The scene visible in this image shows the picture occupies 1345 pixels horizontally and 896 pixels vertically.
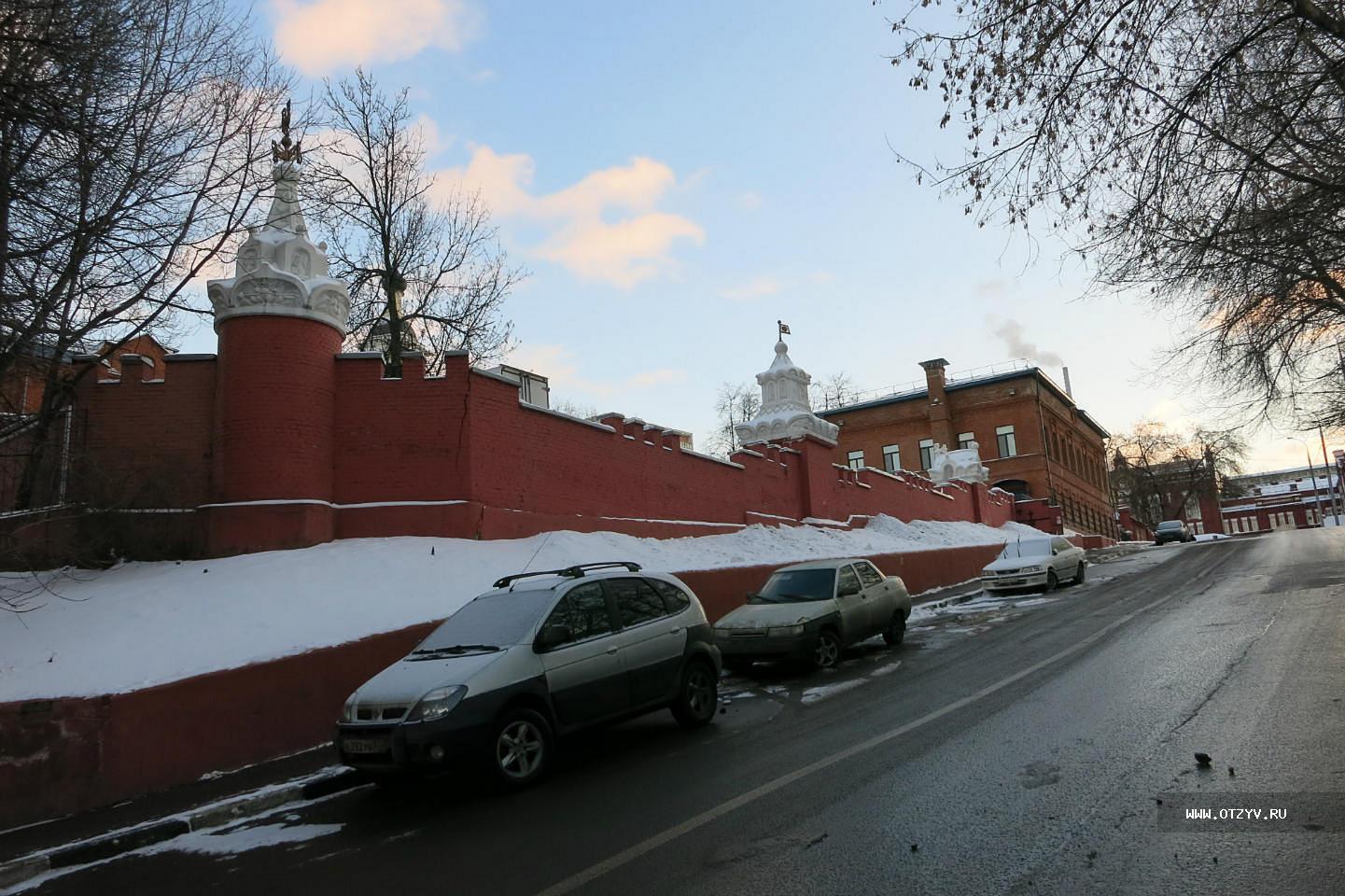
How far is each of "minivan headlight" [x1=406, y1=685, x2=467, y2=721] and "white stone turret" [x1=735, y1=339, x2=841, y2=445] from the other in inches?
771

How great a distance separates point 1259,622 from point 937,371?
49058mm

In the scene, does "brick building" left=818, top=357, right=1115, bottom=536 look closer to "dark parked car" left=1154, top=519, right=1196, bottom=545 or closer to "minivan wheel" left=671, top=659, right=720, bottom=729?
"dark parked car" left=1154, top=519, right=1196, bottom=545

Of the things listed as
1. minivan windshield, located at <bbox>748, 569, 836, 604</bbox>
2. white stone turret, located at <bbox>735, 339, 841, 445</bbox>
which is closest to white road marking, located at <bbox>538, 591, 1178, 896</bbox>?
minivan windshield, located at <bbox>748, 569, 836, 604</bbox>

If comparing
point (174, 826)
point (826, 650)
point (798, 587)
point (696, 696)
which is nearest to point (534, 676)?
point (696, 696)

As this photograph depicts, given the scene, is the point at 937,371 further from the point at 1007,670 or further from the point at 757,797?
the point at 757,797

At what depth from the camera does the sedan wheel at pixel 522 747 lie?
21.5 ft

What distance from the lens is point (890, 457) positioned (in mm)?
60312

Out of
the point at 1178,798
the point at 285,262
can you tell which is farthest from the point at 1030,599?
the point at 285,262

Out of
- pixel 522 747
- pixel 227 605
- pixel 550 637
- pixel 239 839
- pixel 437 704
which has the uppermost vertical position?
pixel 227 605

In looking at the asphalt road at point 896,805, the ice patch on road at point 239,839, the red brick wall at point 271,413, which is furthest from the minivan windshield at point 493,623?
the red brick wall at point 271,413

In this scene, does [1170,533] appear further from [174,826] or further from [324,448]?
[174,826]

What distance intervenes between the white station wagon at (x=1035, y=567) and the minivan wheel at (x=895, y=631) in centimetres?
940

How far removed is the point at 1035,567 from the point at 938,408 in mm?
38166

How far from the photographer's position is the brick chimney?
57.8m
